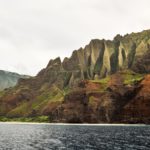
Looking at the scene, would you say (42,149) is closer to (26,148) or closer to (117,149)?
(26,148)

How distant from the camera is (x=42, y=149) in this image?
328 feet

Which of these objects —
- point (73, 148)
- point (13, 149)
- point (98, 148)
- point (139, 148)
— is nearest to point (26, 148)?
point (13, 149)

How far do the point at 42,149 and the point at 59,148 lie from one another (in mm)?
5181

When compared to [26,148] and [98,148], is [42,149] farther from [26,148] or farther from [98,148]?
[98,148]

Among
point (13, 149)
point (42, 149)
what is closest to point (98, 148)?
point (42, 149)

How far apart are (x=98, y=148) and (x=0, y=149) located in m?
28.3

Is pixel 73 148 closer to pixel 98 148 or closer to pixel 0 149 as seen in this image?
pixel 98 148

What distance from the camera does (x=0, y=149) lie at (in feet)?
325

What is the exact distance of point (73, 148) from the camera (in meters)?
102

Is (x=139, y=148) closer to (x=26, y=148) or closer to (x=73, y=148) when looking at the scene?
(x=73, y=148)

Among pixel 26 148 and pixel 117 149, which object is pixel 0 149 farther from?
pixel 117 149

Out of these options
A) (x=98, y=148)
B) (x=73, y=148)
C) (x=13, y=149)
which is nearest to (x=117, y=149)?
(x=98, y=148)

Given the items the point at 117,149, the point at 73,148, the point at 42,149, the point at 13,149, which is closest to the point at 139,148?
the point at 117,149

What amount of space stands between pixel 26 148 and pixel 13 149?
447 cm
